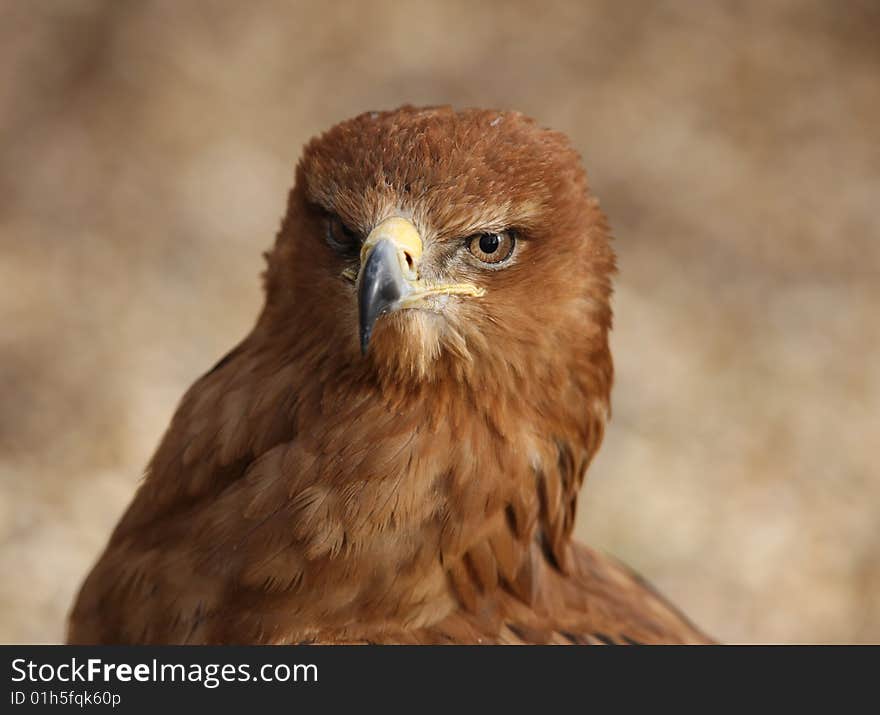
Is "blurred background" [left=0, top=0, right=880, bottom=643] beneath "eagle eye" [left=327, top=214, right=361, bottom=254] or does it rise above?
above

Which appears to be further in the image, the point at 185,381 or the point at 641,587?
the point at 185,381

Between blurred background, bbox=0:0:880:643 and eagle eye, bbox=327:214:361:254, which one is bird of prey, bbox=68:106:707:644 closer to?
eagle eye, bbox=327:214:361:254

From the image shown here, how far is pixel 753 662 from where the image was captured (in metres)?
2.88

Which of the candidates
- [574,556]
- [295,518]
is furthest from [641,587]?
[295,518]

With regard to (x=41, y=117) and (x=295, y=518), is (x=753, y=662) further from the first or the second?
(x=41, y=117)

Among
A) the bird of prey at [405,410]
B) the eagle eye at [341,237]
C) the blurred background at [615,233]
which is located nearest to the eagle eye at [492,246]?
the bird of prey at [405,410]

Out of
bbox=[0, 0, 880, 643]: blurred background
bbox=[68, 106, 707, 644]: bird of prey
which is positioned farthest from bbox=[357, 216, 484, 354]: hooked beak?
bbox=[0, 0, 880, 643]: blurred background

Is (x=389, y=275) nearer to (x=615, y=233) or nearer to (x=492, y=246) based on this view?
(x=492, y=246)

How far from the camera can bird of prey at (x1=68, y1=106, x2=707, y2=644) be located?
253 cm

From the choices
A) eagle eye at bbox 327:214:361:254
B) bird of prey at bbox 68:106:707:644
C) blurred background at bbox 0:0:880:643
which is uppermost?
blurred background at bbox 0:0:880:643

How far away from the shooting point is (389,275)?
2367 millimetres

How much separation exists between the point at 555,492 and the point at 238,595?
71 cm

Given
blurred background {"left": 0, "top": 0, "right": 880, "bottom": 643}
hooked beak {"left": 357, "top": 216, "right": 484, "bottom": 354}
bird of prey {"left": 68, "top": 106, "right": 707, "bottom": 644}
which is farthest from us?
blurred background {"left": 0, "top": 0, "right": 880, "bottom": 643}

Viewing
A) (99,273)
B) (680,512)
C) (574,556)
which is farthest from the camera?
(99,273)
